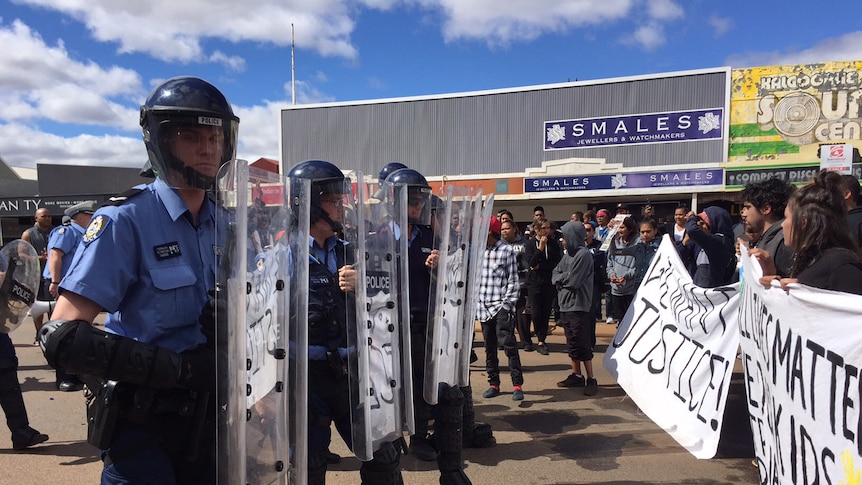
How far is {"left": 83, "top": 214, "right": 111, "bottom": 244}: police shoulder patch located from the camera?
168 cm

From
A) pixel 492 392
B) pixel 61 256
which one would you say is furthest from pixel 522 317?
pixel 61 256

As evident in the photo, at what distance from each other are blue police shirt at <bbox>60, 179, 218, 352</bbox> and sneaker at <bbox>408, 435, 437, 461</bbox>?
2.76m

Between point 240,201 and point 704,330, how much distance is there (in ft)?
11.7

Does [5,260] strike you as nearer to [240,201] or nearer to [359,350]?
[359,350]

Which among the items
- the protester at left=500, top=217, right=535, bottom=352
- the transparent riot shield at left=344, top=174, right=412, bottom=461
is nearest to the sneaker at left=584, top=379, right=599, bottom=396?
the protester at left=500, top=217, right=535, bottom=352

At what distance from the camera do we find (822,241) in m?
2.63

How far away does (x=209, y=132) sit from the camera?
1932 mm

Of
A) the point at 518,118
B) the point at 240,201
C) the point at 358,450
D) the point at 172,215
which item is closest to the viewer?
the point at 240,201

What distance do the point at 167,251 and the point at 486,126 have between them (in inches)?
779

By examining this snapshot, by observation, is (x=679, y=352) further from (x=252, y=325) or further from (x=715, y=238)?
(x=252, y=325)

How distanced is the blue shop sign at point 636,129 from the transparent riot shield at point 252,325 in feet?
62.1

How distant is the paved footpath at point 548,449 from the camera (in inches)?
151

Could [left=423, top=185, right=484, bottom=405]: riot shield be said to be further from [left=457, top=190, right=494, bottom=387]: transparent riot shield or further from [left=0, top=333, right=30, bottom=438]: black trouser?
[left=0, top=333, right=30, bottom=438]: black trouser

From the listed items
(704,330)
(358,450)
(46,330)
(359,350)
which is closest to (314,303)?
(359,350)
